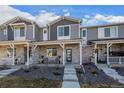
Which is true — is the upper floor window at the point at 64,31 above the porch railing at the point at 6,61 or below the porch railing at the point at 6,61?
above

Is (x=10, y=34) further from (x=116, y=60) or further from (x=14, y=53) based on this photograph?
(x=116, y=60)

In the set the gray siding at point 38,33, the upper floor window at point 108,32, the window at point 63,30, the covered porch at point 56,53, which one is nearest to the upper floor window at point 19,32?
the gray siding at point 38,33

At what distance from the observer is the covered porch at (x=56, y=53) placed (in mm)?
24188

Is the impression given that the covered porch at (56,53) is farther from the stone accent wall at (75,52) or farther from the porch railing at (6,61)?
the porch railing at (6,61)

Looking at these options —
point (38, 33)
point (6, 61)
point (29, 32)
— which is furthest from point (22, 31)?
point (6, 61)

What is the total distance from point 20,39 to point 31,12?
702 inches

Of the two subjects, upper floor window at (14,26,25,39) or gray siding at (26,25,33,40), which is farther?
upper floor window at (14,26,25,39)

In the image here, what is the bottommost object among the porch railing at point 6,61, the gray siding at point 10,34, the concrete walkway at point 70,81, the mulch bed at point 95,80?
the mulch bed at point 95,80

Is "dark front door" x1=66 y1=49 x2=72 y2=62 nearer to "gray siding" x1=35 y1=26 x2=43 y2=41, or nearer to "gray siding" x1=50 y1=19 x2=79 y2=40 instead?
"gray siding" x1=50 y1=19 x2=79 y2=40

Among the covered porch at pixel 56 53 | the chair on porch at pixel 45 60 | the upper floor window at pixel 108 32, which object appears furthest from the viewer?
the upper floor window at pixel 108 32

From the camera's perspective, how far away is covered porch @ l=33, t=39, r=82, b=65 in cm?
2419

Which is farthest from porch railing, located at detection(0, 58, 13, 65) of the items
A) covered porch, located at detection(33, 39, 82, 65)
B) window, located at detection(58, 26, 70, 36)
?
window, located at detection(58, 26, 70, 36)
